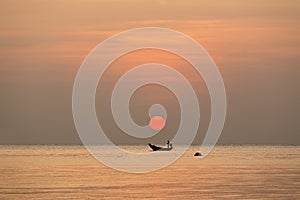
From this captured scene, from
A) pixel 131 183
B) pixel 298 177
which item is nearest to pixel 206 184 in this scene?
pixel 131 183

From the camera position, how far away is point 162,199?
54406mm

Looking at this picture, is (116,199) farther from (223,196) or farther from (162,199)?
(223,196)

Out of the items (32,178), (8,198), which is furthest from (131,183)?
(8,198)

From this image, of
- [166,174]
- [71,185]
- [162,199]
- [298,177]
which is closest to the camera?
[162,199]

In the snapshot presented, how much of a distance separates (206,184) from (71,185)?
9617 millimetres

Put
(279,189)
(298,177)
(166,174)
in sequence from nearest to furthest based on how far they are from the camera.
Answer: (279,189), (298,177), (166,174)

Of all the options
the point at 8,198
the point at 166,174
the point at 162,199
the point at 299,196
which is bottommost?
the point at 8,198

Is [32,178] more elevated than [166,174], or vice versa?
[166,174]

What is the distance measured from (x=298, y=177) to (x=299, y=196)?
1936cm

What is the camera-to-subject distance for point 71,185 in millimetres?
65125

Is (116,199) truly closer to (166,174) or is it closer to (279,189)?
(279,189)

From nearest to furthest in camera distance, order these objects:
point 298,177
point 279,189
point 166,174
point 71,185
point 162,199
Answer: point 162,199, point 279,189, point 71,185, point 298,177, point 166,174

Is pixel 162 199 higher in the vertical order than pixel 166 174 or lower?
lower

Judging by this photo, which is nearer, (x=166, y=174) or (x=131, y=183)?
(x=131, y=183)
